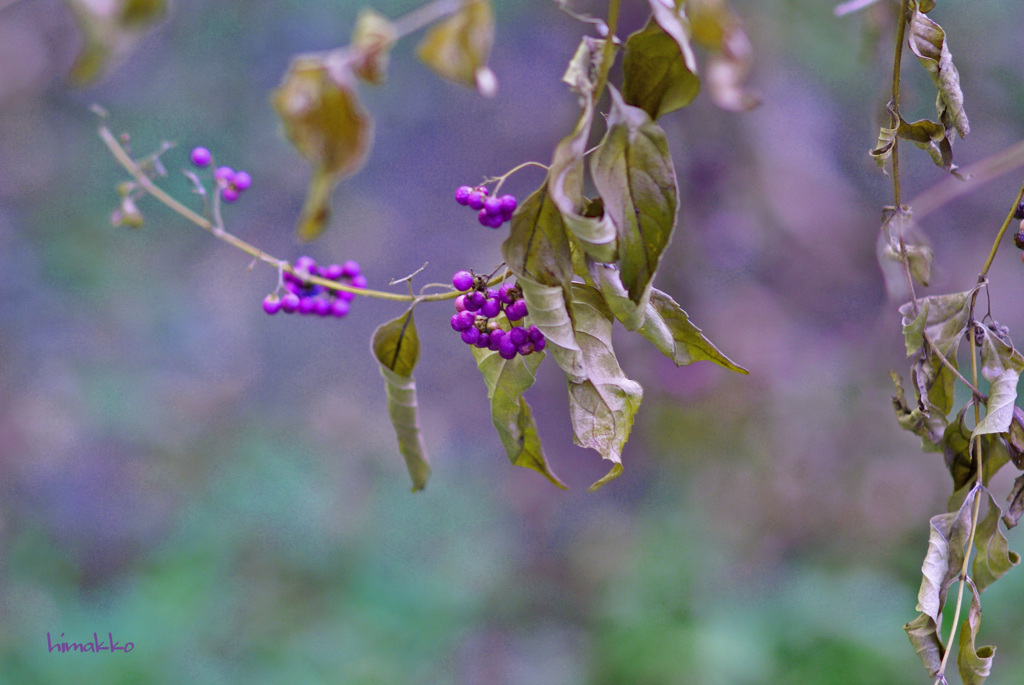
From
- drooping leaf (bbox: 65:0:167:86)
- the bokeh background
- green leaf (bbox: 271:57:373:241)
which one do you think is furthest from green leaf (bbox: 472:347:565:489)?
the bokeh background

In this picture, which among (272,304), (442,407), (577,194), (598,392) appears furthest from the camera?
(442,407)

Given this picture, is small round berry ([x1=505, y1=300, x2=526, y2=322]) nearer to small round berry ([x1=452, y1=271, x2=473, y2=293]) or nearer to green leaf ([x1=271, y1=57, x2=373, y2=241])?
small round berry ([x1=452, y1=271, x2=473, y2=293])

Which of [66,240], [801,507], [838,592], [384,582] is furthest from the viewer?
[66,240]

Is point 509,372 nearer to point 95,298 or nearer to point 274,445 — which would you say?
point 274,445

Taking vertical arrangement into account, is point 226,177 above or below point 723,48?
below

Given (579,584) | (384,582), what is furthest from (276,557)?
(579,584)

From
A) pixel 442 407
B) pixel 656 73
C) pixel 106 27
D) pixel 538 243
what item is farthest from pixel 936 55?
pixel 442 407

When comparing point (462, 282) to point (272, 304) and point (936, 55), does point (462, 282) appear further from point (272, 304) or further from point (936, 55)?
point (936, 55)

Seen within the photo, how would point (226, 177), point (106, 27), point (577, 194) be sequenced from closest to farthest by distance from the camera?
point (106, 27) < point (577, 194) < point (226, 177)
